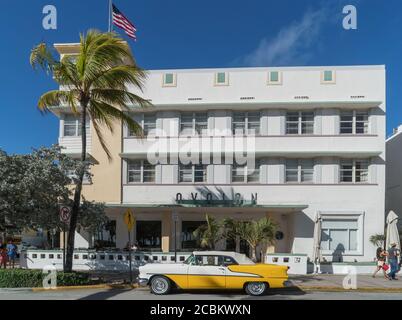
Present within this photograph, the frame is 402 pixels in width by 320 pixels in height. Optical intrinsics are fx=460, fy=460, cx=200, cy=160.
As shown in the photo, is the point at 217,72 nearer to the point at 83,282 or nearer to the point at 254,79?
the point at 254,79

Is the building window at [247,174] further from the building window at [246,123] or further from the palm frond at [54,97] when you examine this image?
the palm frond at [54,97]

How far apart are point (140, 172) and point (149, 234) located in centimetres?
347

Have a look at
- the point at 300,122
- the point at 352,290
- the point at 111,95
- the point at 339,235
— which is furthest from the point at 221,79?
the point at 352,290

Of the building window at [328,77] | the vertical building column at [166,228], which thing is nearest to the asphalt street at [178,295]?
the vertical building column at [166,228]

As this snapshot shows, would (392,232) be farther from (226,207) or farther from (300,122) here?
(226,207)

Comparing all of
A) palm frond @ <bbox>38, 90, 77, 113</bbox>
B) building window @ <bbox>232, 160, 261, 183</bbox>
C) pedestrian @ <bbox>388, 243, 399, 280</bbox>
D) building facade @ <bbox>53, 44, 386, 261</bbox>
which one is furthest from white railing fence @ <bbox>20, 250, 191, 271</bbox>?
pedestrian @ <bbox>388, 243, 399, 280</bbox>

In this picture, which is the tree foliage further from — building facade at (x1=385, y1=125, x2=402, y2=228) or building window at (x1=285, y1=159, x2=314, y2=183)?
building facade at (x1=385, y1=125, x2=402, y2=228)

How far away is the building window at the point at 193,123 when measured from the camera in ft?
82.3

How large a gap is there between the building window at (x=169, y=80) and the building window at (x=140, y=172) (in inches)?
174

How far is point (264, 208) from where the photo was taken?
23391 millimetres

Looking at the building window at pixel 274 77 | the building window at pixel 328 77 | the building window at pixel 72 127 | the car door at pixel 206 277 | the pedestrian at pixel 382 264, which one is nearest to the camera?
the car door at pixel 206 277

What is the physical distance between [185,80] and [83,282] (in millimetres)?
12915
